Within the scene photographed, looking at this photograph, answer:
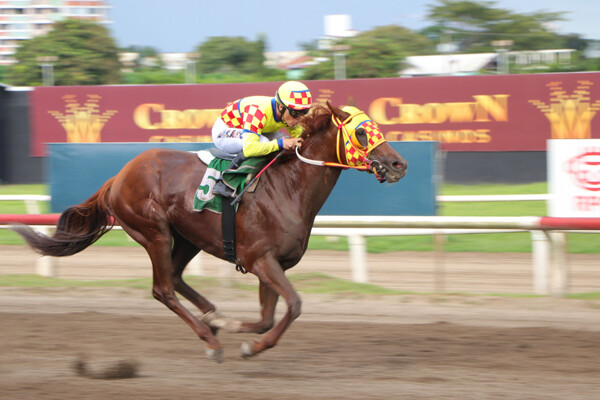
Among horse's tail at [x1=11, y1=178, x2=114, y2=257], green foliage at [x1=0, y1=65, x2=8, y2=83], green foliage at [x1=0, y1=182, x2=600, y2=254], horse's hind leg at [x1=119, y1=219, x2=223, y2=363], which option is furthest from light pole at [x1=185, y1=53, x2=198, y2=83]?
horse's hind leg at [x1=119, y1=219, x2=223, y2=363]

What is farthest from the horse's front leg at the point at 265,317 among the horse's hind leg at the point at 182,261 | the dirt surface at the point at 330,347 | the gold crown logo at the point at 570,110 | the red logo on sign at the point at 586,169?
the gold crown logo at the point at 570,110

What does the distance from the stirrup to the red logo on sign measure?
381 centimetres

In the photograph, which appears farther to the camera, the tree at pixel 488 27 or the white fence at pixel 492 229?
the tree at pixel 488 27

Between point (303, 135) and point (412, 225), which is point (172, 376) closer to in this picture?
point (303, 135)

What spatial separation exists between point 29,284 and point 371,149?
181 inches

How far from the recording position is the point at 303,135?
16.1ft

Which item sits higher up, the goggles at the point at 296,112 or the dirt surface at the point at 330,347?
the goggles at the point at 296,112

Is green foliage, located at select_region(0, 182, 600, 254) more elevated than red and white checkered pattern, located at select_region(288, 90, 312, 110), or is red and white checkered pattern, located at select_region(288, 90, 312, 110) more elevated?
red and white checkered pattern, located at select_region(288, 90, 312, 110)

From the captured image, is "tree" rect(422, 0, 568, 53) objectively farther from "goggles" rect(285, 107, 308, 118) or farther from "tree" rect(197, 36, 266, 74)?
"goggles" rect(285, 107, 308, 118)

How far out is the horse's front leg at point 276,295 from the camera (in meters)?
4.54

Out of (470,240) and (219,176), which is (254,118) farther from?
(470,240)

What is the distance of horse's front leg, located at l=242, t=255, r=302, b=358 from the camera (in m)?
4.54

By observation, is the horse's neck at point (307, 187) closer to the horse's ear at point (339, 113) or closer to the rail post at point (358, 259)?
the horse's ear at point (339, 113)

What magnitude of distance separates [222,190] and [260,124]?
0.49 metres
